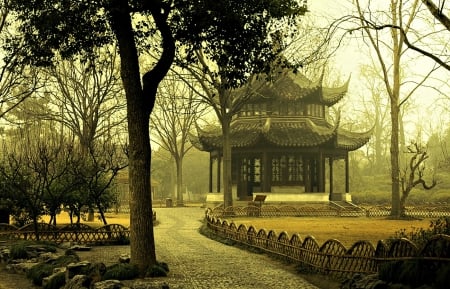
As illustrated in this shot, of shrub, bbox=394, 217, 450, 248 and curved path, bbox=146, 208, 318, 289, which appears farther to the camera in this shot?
curved path, bbox=146, 208, 318, 289

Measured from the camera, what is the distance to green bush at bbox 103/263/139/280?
39.3ft

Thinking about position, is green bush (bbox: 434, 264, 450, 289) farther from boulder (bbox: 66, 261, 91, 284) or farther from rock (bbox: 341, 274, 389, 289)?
boulder (bbox: 66, 261, 91, 284)

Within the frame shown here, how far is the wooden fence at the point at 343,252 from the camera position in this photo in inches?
346

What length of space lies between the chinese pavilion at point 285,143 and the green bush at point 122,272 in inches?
1149

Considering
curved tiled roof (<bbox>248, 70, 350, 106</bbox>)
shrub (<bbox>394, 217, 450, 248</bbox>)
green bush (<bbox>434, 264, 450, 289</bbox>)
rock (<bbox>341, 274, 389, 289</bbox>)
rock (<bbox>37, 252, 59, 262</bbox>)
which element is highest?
curved tiled roof (<bbox>248, 70, 350, 106</bbox>)

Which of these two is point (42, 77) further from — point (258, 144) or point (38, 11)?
point (38, 11)

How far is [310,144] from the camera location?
41.7m

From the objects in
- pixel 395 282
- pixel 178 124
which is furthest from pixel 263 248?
pixel 178 124

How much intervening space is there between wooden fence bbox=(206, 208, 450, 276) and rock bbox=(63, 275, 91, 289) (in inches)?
209

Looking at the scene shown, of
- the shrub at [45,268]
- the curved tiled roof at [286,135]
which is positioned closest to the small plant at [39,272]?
the shrub at [45,268]

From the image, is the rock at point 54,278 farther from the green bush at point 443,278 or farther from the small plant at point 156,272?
the green bush at point 443,278

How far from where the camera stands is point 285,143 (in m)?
41.7

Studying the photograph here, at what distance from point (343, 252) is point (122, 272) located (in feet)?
16.0

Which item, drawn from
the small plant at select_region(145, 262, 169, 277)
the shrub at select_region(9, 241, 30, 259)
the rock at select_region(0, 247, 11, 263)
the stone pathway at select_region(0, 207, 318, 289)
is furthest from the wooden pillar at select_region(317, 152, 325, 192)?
the small plant at select_region(145, 262, 169, 277)
